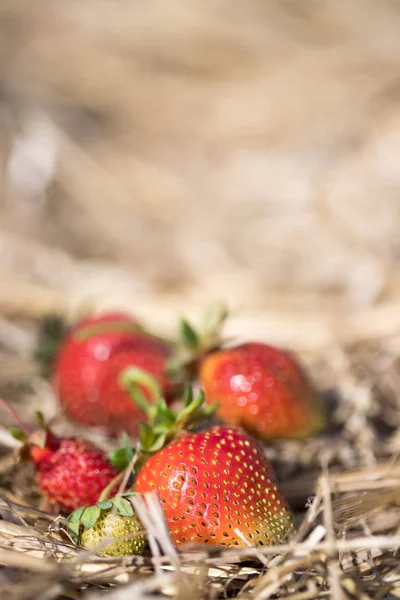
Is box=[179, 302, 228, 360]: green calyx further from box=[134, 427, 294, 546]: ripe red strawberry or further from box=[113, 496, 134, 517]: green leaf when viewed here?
box=[113, 496, 134, 517]: green leaf

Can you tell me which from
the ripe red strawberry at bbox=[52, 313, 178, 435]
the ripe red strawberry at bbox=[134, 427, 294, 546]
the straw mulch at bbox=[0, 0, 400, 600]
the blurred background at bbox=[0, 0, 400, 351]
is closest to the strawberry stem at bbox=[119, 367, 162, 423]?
the ripe red strawberry at bbox=[52, 313, 178, 435]

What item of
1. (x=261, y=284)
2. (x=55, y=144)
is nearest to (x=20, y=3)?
(x=55, y=144)

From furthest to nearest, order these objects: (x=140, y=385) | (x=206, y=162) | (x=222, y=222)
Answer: (x=206, y=162), (x=222, y=222), (x=140, y=385)

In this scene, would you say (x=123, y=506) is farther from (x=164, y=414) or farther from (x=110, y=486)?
(x=164, y=414)

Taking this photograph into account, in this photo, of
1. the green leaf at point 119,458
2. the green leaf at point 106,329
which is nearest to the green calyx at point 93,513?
the green leaf at point 119,458

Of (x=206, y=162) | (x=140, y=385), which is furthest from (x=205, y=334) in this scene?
(x=206, y=162)

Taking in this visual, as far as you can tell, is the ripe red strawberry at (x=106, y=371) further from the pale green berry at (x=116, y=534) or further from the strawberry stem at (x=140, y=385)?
the pale green berry at (x=116, y=534)
